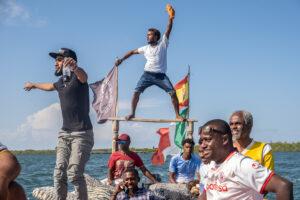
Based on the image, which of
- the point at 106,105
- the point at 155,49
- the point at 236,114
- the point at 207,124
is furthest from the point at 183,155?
the point at 207,124

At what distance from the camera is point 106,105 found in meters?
13.0

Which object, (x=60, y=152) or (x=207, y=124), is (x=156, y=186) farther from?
(x=207, y=124)

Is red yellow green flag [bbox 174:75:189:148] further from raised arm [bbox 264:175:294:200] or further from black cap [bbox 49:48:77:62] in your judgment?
raised arm [bbox 264:175:294:200]

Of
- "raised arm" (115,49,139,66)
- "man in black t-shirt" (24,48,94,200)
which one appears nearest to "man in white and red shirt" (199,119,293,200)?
"man in black t-shirt" (24,48,94,200)

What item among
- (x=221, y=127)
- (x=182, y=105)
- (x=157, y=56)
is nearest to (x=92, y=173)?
(x=182, y=105)

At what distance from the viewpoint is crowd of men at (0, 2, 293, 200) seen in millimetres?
4426

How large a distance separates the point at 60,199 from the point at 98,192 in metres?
1.62

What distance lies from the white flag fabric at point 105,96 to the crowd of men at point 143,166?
1.14 m

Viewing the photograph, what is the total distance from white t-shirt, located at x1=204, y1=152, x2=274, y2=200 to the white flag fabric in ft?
26.6

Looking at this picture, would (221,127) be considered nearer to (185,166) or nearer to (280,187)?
(280,187)

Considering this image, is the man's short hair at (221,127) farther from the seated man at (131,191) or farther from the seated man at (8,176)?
the seated man at (131,191)

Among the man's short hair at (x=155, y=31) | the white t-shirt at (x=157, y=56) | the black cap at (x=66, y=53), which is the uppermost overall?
the man's short hair at (x=155, y=31)

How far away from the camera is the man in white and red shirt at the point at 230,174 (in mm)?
4250

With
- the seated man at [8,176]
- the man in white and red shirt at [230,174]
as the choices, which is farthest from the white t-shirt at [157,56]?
the man in white and red shirt at [230,174]
